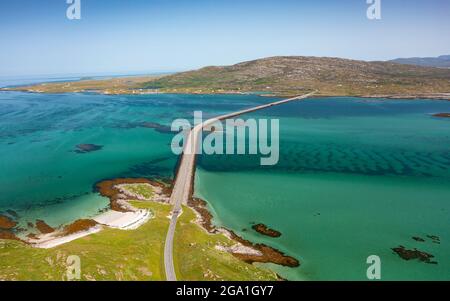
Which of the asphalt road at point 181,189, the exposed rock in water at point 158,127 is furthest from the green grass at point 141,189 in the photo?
the exposed rock in water at point 158,127

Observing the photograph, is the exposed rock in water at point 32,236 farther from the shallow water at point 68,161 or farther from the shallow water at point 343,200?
the shallow water at point 343,200

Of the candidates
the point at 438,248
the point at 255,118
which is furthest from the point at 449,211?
the point at 255,118

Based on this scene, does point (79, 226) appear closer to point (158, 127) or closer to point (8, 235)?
point (8, 235)

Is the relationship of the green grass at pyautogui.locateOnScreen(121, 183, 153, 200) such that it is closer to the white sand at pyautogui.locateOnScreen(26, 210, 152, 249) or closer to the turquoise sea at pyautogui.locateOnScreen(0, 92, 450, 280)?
the turquoise sea at pyautogui.locateOnScreen(0, 92, 450, 280)

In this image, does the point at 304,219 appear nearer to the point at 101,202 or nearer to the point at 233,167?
the point at 233,167

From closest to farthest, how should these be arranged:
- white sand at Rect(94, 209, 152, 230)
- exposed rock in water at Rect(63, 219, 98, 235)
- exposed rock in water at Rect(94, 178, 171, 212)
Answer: exposed rock in water at Rect(63, 219, 98, 235)
white sand at Rect(94, 209, 152, 230)
exposed rock in water at Rect(94, 178, 171, 212)

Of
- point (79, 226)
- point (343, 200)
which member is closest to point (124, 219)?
point (79, 226)

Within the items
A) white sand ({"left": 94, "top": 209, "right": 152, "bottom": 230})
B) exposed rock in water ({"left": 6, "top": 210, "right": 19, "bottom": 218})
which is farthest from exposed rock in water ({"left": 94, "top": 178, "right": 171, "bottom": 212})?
exposed rock in water ({"left": 6, "top": 210, "right": 19, "bottom": 218})
